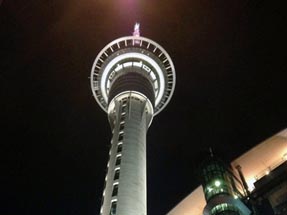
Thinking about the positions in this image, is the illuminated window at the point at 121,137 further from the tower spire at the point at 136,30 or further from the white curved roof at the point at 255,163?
the white curved roof at the point at 255,163

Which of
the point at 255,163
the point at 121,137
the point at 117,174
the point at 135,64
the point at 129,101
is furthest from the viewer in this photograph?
the point at 255,163

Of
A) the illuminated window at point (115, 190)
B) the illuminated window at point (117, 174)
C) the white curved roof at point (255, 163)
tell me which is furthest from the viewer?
the white curved roof at point (255, 163)

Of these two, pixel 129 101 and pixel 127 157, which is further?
pixel 129 101

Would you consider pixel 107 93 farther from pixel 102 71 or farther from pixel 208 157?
pixel 208 157

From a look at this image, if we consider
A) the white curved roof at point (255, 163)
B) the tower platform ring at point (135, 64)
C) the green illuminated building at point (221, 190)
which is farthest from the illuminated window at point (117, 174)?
the white curved roof at point (255, 163)

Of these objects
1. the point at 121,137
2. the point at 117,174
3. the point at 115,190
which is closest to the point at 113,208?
the point at 115,190

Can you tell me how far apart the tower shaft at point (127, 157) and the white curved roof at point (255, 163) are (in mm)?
24624

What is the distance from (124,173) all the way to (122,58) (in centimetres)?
2367

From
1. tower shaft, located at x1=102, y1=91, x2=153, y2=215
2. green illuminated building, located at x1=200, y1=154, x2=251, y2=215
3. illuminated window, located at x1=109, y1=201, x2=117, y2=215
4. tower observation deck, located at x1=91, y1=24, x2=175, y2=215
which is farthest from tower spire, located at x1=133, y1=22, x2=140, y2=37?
illuminated window, located at x1=109, y1=201, x2=117, y2=215

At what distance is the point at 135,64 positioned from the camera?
5884 centimetres

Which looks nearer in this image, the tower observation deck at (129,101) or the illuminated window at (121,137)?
the tower observation deck at (129,101)

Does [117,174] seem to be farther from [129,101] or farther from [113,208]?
[129,101]

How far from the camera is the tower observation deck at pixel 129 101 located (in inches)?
1538

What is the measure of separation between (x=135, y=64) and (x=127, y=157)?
2025cm
